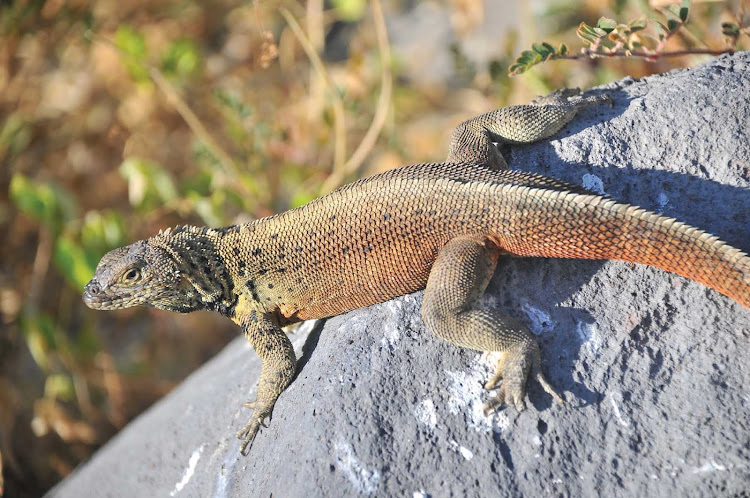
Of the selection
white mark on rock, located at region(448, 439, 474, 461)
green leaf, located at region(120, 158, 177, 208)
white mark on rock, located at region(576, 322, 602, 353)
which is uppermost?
white mark on rock, located at region(576, 322, 602, 353)

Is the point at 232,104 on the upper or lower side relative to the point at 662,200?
lower

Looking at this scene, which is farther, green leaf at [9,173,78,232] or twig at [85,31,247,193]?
twig at [85,31,247,193]

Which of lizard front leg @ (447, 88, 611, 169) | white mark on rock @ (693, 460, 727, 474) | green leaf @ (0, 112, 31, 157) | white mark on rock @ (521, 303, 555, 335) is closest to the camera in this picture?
white mark on rock @ (693, 460, 727, 474)

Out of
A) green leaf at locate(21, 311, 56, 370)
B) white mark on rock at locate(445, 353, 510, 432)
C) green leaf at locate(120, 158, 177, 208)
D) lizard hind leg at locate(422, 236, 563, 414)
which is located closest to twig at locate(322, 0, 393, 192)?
green leaf at locate(120, 158, 177, 208)

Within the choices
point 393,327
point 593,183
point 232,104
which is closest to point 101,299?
point 393,327

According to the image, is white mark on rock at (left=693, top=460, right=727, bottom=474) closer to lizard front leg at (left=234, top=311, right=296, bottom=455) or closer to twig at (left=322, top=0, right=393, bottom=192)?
lizard front leg at (left=234, top=311, right=296, bottom=455)

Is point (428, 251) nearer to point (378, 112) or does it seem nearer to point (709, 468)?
point (709, 468)

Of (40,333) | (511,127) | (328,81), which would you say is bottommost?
(40,333)
